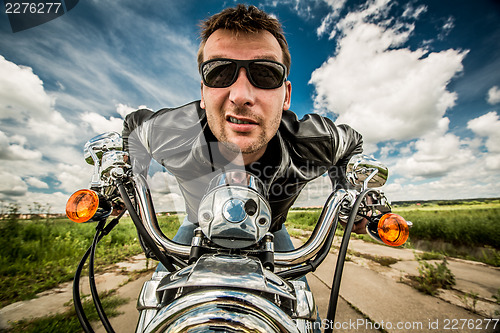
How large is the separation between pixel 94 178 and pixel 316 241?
0.91m

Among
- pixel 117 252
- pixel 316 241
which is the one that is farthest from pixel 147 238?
pixel 117 252

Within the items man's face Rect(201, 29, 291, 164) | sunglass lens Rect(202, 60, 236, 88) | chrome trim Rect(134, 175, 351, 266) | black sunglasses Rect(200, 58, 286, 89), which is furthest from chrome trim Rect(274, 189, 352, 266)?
sunglass lens Rect(202, 60, 236, 88)

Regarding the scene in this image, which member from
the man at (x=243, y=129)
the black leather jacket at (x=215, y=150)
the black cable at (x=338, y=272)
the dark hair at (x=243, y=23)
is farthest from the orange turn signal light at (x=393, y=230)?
the dark hair at (x=243, y=23)

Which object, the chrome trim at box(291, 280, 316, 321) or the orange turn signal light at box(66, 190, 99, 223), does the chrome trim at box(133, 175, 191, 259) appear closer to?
the orange turn signal light at box(66, 190, 99, 223)

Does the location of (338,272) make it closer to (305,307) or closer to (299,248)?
(299,248)

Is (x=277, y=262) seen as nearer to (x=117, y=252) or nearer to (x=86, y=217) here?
(x=86, y=217)

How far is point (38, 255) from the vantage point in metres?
3.00

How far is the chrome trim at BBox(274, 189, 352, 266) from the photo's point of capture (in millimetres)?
789

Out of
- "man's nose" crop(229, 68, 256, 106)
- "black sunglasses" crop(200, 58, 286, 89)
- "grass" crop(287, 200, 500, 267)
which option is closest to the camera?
"man's nose" crop(229, 68, 256, 106)

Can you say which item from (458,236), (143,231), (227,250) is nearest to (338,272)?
(227,250)

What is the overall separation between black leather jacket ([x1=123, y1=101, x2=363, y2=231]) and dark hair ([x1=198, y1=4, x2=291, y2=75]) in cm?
60

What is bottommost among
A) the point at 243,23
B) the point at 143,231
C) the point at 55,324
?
the point at 55,324

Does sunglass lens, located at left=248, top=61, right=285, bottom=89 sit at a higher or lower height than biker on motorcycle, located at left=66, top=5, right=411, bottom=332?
higher

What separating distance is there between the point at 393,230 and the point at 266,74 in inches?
38.5
